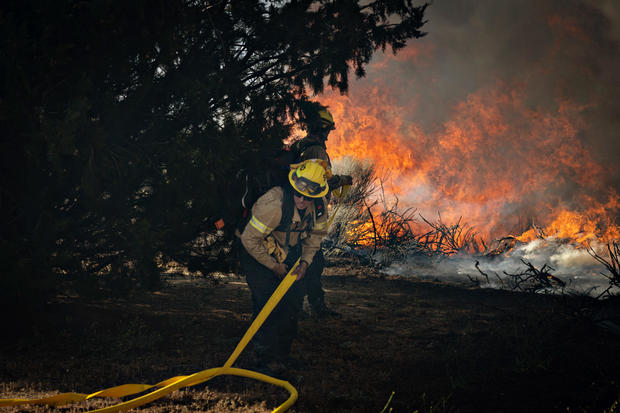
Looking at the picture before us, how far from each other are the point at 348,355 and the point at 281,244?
4.45ft

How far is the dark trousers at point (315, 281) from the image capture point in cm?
530

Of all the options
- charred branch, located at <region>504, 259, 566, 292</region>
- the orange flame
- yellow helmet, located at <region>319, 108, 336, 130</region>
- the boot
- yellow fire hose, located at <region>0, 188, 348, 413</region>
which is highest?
the orange flame

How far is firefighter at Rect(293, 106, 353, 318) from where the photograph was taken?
4.75m

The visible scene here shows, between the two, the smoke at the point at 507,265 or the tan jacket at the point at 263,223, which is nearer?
the tan jacket at the point at 263,223

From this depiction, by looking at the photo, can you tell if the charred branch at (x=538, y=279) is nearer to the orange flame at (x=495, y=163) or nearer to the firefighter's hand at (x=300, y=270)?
the firefighter's hand at (x=300, y=270)

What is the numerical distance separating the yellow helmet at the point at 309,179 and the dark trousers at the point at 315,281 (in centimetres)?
192

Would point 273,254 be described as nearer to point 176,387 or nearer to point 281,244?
point 281,244

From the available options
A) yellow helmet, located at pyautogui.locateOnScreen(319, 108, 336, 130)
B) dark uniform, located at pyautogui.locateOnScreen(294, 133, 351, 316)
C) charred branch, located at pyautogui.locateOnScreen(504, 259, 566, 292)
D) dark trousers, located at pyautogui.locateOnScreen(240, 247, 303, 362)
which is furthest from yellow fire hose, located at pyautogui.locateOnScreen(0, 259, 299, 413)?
charred branch, located at pyautogui.locateOnScreen(504, 259, 566, 292)

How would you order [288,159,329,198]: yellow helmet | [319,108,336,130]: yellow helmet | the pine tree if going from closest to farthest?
1. the pine tree
2. [288,159,329,198]: yellow helmet
3. [319,108,336,130]: yellow helmet

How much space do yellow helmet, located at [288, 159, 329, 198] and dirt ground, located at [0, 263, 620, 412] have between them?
4.99 ft

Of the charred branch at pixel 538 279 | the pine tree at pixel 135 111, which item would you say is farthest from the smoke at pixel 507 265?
the pine tree at pixel 135 111

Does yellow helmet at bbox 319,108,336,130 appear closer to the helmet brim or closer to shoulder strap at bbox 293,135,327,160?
shoulder strap at bbox 293,135,327,160

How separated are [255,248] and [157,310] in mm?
2554

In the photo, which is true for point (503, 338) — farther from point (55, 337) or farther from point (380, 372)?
point (55, 337)
